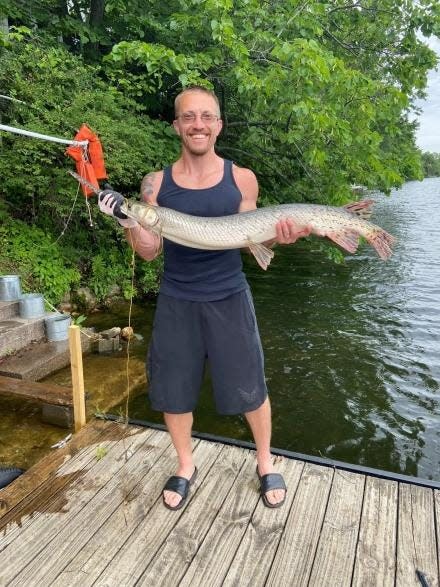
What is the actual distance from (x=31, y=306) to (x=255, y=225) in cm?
539

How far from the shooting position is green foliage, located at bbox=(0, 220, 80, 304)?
821 cm

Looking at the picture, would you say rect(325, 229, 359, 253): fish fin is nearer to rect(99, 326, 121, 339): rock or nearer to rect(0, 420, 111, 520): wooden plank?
rect(0, 420, 111, 520): wooden plank

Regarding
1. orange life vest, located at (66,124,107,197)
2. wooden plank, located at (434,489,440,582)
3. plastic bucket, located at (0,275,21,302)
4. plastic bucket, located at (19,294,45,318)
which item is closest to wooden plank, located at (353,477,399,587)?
wooden plank, located at (434,489,440,582)

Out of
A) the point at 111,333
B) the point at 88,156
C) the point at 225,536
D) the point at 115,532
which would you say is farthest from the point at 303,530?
the point at 111,333

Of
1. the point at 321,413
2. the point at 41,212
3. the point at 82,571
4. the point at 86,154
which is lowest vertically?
the point at 321,413

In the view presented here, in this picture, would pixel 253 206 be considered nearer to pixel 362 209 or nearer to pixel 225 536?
pixel 362 209

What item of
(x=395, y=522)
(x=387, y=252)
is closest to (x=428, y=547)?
(x=395, y=522)

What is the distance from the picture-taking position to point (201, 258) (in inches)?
110

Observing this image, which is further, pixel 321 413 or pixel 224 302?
pixel 321 413

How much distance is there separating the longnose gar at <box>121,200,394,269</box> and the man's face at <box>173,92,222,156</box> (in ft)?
1.42

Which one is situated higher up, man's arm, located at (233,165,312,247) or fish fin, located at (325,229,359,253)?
man's arm, located at (233,165,312,247)

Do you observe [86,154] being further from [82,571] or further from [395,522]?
[395,522]

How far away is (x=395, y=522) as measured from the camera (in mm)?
2873

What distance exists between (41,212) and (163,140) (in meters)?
2.98
